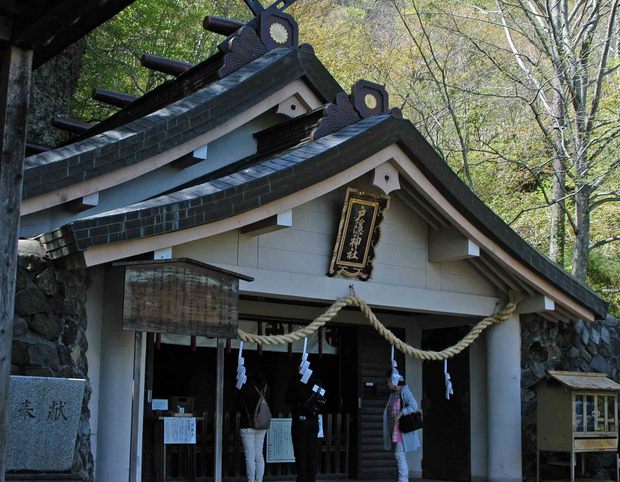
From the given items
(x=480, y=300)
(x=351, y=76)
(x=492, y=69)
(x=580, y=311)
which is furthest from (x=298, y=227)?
(x=492, y=69)

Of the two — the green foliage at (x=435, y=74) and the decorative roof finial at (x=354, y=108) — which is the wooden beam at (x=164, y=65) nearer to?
the decorative roof finial at (x=354, y=108)

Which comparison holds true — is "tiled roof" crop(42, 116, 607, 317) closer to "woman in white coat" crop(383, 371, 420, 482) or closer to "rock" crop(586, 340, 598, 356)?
"rock" crop(586, 340, 598, 356)

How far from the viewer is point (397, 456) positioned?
11805 mm

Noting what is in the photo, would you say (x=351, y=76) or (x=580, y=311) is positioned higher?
(x=351, y=76)

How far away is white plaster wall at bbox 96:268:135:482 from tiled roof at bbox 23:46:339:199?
4.17 ft

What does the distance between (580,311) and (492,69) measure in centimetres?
1345

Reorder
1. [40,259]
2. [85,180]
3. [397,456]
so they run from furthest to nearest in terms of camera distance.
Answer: [397,456]
[85,180]
[40,259]

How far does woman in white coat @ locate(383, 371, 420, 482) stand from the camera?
1173cm

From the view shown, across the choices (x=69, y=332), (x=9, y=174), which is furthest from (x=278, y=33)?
(x=9, y=174)

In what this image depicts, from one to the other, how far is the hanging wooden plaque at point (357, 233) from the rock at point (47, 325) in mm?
3805

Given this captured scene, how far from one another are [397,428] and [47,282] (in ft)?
17.8

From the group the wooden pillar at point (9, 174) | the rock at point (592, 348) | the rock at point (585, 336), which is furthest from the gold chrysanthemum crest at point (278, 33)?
the wooden pillar at point (9, 174)

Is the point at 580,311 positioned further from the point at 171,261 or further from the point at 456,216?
the point at 171,261

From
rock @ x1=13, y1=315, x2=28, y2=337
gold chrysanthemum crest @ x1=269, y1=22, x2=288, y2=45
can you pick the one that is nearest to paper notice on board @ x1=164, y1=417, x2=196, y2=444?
rock @ x1=13, y1=315, x2=28, y2=337
